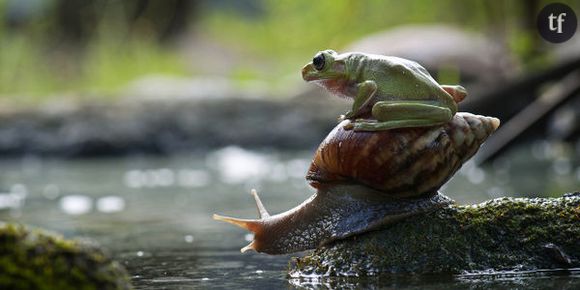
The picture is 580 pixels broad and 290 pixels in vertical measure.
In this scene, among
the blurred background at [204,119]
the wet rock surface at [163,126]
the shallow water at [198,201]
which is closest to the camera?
the shallow water at [198,201]

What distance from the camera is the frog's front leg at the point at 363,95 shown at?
14.3 feet

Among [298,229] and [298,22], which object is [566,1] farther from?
[298,229]

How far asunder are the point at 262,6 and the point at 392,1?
36.6ft

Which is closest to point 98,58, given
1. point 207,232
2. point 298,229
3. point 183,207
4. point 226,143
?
point 226,143

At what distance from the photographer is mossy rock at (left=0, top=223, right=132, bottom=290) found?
9.99 feet

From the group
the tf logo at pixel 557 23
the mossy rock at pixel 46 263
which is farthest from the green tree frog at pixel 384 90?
the tf logo at pixel 557 23

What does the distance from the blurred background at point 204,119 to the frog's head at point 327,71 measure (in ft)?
3.05

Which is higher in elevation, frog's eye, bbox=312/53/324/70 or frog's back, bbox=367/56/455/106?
frog's eye, bbox=312/53/324/70

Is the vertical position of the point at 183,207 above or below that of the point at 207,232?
above

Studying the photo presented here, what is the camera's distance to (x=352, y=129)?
4379 millimetres

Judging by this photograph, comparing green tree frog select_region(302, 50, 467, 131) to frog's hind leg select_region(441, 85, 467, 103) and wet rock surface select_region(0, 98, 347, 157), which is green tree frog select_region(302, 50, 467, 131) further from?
wet rock surface select_region(0, 98, 347, 157)

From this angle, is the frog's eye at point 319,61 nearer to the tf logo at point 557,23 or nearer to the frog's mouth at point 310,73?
the frog's mouth at point 310,73

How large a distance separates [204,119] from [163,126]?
2.13 ft

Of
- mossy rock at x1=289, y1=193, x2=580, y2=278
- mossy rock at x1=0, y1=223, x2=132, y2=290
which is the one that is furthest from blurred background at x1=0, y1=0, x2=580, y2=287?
mossy rock at x1=0, y1=223, x2=132, y2=290
